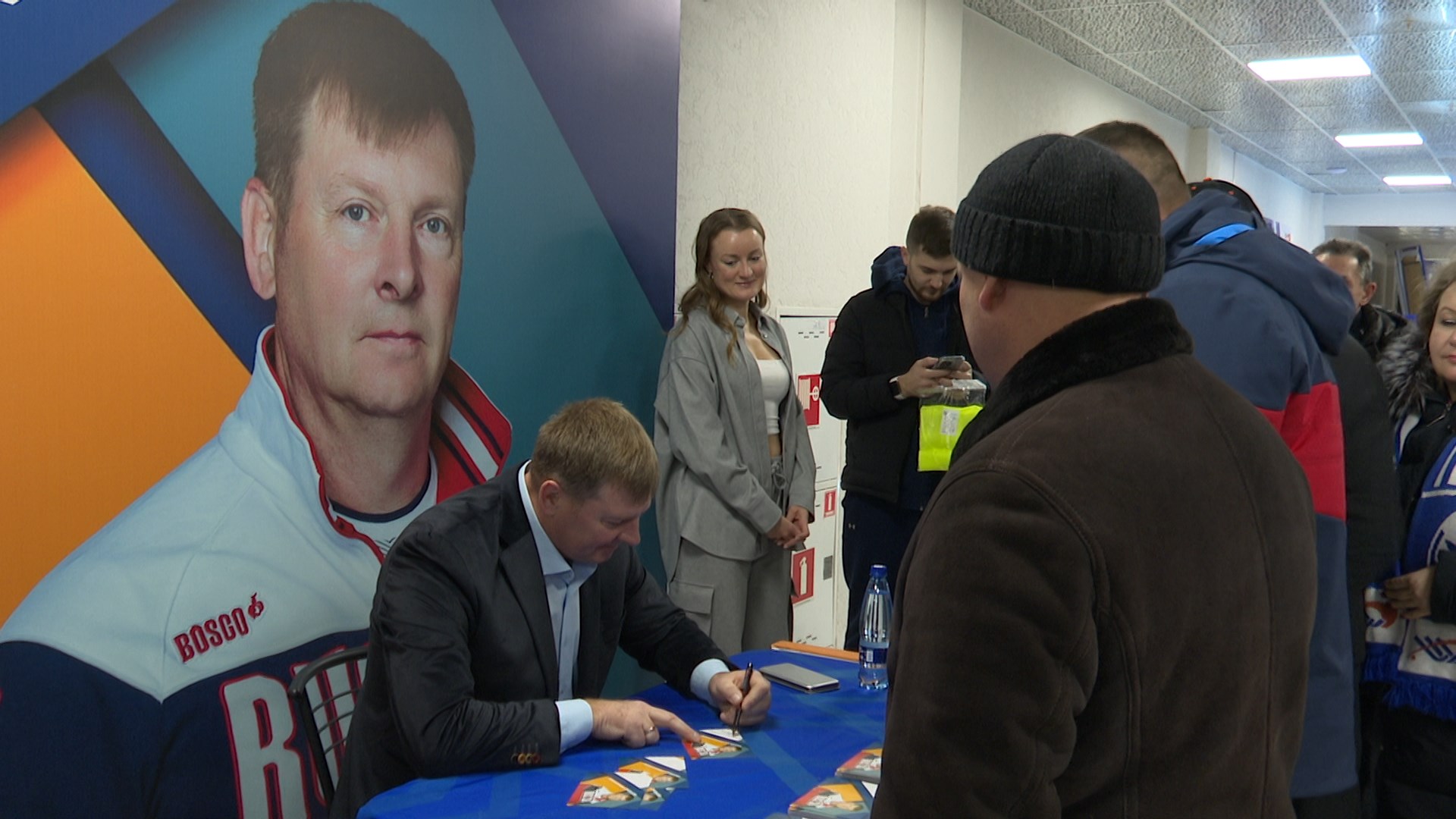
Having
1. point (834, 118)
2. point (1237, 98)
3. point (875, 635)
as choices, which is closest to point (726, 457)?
point (875, 635)

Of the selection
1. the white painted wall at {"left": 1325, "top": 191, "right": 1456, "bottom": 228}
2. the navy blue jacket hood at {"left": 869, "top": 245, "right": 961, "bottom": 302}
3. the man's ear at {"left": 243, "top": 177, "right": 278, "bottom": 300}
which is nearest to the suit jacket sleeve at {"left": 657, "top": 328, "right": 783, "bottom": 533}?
the navy blue jacket hood at {"left": 869, "top": 245, "right": 961, "bottom": 302}

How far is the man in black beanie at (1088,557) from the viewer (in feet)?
2.79

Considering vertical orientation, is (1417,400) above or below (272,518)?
above

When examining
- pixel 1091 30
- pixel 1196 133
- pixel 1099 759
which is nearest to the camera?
pixel 1099 759

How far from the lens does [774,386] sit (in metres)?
3.24

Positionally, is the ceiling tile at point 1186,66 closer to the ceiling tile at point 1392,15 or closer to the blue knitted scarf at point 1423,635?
the ceiling tile at point 1392,15

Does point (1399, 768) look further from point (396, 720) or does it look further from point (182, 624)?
point (182, 624)

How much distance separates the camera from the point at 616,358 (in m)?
3.13

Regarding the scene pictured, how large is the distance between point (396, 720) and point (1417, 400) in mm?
2370

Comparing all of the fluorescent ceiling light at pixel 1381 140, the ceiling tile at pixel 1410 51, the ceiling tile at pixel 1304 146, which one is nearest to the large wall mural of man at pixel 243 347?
the ceiling tile at pixel 1410 51

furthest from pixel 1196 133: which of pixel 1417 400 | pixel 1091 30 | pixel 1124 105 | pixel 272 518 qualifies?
pixel 272 518

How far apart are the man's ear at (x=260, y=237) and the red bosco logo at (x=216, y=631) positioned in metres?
0.63

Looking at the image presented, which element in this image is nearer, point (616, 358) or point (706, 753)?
point (706, 753)

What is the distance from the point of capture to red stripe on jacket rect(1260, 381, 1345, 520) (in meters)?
1.72
